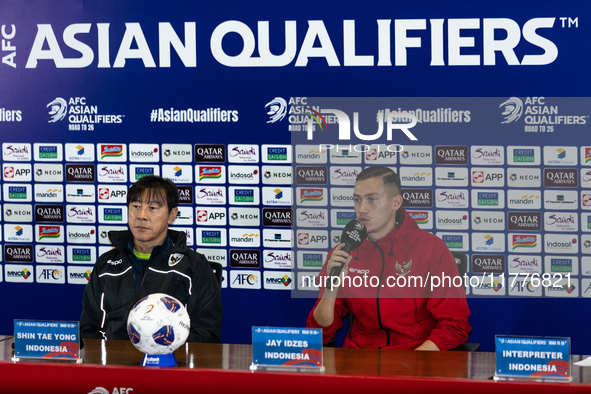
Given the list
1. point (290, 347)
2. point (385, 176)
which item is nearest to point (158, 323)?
point (290, 347)

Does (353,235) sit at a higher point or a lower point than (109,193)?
lower

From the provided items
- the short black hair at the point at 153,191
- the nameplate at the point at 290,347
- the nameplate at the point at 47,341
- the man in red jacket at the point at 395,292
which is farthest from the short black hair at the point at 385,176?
the nameplate at the point at 47,341

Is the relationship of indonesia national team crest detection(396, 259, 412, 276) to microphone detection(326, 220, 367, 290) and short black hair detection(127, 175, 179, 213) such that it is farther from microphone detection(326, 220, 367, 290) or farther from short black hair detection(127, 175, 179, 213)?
short black hair detection(127, 175, 179, 213)

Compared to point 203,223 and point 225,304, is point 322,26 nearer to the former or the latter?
point 203,223

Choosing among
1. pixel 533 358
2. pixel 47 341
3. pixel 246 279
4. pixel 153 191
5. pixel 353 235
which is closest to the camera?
pixel 533 358

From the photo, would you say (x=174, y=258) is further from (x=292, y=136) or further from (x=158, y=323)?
(x=292, y=136)

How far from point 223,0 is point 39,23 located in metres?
1.00

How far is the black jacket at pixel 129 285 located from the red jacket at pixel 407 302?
1.62 feet

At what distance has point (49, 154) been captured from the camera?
4.02 metres

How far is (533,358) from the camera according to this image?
2.15m

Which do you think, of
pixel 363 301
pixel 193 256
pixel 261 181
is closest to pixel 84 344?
pixel 193 256

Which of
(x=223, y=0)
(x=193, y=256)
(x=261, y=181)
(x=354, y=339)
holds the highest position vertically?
(x=223, y=0)

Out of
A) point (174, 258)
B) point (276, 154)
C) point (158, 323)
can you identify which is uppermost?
point (276, 154)

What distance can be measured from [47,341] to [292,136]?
178 cm
